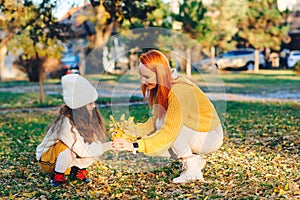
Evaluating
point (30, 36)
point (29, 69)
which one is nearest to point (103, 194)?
point (30, 36)

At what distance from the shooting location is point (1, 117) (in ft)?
39.4

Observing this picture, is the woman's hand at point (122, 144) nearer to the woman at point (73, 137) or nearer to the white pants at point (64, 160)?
the woman at point (73, 137)

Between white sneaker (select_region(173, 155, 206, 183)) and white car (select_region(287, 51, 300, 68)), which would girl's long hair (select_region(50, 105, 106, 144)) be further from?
white car (select_region(287, 51, 300, 68))

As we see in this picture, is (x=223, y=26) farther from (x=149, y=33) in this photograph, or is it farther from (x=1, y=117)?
(x=149, y=33)

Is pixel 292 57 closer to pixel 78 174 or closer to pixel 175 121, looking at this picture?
pixel 78 174

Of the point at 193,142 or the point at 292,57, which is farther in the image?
the point at 292,57

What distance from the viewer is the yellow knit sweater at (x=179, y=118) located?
4.43 m

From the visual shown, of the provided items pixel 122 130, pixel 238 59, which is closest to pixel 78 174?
pixel 122 130

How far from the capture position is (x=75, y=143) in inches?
193

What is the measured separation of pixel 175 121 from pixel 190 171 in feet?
2.34

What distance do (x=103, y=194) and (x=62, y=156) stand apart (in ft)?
1.71

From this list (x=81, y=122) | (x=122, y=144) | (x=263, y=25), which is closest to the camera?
(x=122, y=144)

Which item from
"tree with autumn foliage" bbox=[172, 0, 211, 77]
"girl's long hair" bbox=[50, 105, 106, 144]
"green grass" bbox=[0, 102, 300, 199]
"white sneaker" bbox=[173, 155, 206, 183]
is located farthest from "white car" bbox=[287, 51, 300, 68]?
"girl's long hair" bbox=[50, 105, 106, 144]

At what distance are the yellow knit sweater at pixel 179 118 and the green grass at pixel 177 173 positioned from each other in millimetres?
473
